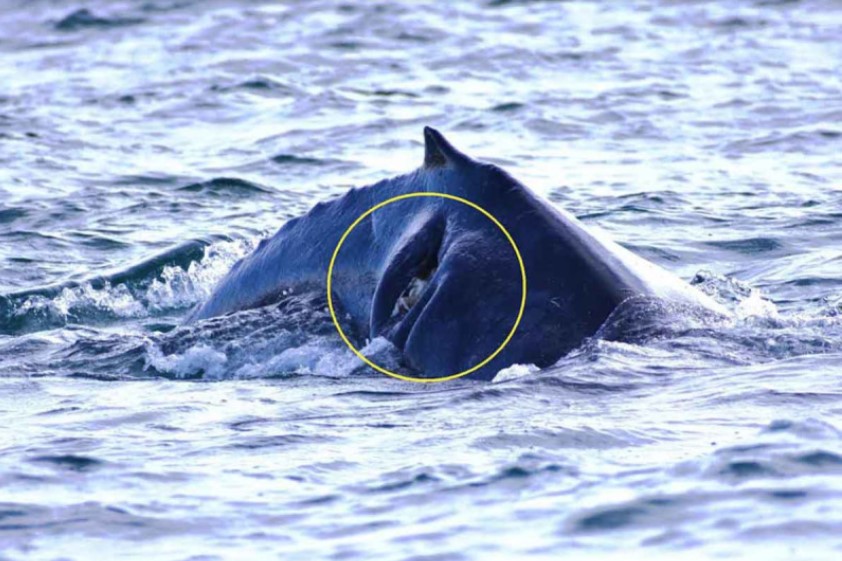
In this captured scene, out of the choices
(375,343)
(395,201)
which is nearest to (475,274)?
(375,343)

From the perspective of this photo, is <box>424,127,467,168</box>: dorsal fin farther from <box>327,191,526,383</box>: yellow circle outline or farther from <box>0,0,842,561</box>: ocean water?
<box>0,0,842,561</box>: ocean water

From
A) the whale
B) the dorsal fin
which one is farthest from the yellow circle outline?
the dorsal fin

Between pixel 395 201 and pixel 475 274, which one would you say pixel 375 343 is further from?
pixel 395 201

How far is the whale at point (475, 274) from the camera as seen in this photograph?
7.68 metres

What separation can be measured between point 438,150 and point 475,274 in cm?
81

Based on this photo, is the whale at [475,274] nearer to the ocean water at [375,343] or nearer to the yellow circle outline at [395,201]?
the yellow circle outline at [395,201]

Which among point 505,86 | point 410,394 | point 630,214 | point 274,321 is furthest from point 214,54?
point 410,394

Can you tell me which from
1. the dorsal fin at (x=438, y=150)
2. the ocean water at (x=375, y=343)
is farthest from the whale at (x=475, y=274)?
the ocean water at (x=375, y=343)

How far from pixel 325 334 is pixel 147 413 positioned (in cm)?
140

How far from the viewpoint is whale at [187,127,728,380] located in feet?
25.2

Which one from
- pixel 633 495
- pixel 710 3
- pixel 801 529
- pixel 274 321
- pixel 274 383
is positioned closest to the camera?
pixel 801 529

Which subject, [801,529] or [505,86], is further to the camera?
[505,86]

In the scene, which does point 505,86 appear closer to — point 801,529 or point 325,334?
point 325,334

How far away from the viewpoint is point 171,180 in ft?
54.5
